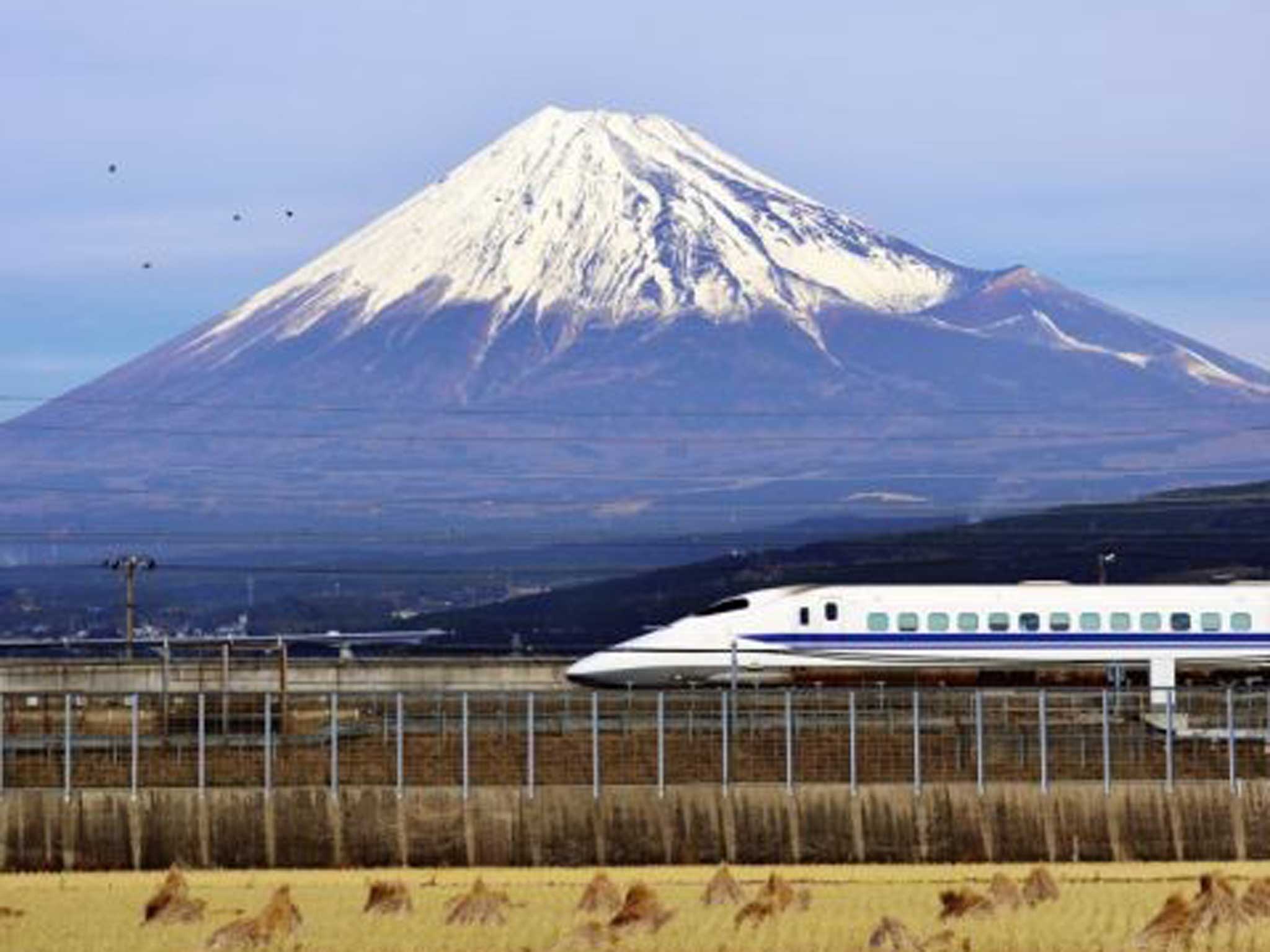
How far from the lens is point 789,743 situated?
71562 millimetres

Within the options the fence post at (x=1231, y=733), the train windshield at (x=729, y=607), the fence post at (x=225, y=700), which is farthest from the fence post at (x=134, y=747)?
the train windshield at (x=729, y=607)

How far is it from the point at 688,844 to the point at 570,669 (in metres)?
35.5

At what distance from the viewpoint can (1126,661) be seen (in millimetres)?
108062

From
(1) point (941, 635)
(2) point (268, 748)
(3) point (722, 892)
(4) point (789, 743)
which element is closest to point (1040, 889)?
(3) point (722, 892)

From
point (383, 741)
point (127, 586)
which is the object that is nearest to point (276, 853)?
point (383, 741)

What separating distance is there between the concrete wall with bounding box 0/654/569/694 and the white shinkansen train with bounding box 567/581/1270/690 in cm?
403

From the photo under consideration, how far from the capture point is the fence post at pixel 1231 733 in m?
71.9

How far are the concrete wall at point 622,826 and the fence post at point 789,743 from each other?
0.24m

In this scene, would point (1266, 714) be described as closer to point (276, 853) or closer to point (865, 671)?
point (276, 853)

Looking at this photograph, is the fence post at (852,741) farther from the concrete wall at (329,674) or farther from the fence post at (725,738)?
the concrete wall at (329,674)

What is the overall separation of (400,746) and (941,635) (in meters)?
39.5

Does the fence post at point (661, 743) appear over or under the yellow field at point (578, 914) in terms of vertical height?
over

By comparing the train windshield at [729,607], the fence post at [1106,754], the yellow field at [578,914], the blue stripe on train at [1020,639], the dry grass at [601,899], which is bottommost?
the yellow field at [578,914]

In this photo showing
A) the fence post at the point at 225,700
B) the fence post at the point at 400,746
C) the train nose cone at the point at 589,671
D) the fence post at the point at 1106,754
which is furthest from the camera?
the train nose cone at the point at 589,671
